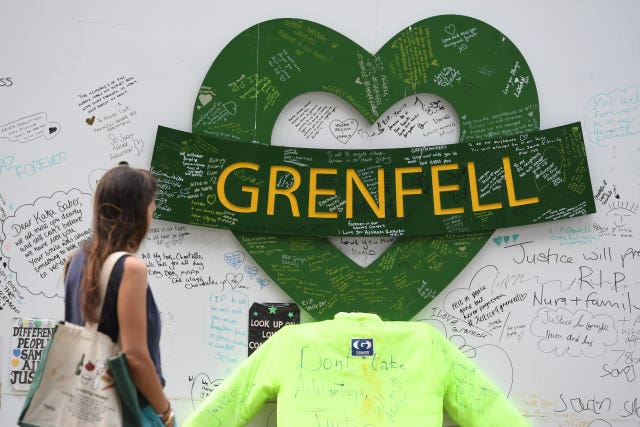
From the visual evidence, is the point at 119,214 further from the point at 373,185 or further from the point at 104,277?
the point at 373,185

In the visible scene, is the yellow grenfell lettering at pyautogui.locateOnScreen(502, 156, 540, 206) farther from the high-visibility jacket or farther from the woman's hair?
the woman's hair

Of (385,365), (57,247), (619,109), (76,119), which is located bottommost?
(385,365)

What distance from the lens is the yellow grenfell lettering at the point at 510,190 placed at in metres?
3.63

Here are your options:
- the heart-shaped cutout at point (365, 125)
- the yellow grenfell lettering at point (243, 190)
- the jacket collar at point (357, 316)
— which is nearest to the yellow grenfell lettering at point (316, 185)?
the heart-shaped cutout at point (365, 125)

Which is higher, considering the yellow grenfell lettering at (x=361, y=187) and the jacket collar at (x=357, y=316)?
the yellow grenfell lettering at (x=361, y=187)

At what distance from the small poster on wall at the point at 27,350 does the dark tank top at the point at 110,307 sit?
1.50 metres

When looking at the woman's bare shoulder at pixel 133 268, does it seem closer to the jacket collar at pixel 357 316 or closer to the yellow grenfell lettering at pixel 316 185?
the jacket collar at pixel 357 316

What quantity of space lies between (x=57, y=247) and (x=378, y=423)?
62.1 inches

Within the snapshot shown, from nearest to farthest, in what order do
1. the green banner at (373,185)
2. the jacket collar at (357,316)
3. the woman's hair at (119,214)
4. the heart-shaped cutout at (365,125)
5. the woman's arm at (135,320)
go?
the woman's arm at (135,320) → the woman's hair at (119,214) → the jacket collar at (357,316) → the green banner at (373,185) → the heart-shaped cutout at (365,125)

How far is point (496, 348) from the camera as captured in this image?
3.65 m

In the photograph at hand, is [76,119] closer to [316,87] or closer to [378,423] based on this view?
[316,87]

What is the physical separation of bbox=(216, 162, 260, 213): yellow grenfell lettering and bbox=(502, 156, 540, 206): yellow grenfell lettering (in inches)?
42.0

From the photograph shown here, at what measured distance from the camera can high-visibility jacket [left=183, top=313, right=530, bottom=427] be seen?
11.0 ft

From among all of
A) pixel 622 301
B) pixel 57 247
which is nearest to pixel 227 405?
pixel 57 247
